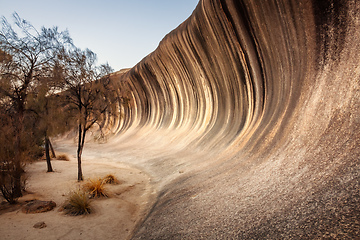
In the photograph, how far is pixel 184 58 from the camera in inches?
422

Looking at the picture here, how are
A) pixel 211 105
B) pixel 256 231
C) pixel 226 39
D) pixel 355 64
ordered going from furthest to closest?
pixel 211 105 < pixel 226 39 < pixel 355 64 < pixel 256 231

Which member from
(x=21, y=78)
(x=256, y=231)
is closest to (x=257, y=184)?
(x=256, y=231)

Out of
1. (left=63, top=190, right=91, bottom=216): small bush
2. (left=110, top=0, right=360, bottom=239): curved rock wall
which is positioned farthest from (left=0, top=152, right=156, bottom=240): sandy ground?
(left=110, top=0, right=360, bottom=239): curved rock wall

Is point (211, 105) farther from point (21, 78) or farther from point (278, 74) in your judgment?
point (21, 78)

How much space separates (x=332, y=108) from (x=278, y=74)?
217 cm

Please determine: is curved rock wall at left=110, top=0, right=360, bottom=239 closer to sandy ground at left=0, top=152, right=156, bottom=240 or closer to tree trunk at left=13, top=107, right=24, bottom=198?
sandy ground at left=0, top=152, right=156, bottom=240

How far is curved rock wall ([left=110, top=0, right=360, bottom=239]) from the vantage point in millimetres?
2178

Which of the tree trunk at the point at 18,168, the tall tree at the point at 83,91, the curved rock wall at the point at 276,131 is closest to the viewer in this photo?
the curved rock wall at the point at 276,131

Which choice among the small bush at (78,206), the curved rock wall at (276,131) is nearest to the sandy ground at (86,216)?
the small bush at (78,206)

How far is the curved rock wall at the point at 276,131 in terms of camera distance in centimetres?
218

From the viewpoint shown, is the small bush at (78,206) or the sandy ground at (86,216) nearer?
the sandy ground at (86,216)

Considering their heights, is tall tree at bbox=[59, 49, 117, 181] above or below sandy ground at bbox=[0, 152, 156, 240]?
above

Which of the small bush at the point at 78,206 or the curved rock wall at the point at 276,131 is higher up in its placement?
the curved rock wall at the point at 276,131

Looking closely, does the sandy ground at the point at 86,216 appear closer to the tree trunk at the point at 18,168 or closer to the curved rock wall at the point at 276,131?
the tree trunk at the point at 18,168
